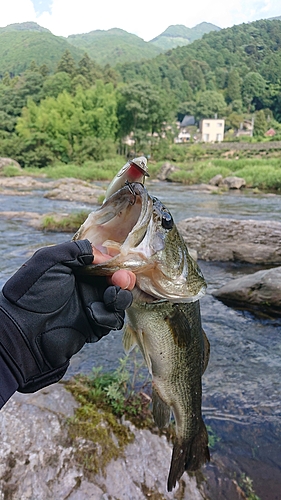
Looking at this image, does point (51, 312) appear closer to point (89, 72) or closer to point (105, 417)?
point (105, 417)

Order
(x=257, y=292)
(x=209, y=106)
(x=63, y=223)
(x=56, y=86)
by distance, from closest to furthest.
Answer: (x=257, y=292), (x=63, y=223), (x=56, y=86), (x=209, y=106)

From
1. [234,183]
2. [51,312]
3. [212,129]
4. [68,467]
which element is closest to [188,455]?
[68,467]

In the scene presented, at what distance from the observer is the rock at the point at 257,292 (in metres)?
6.71

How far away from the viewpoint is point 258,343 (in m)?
5.71

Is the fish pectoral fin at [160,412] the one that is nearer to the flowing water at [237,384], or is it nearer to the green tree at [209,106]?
the flowing water at [237,384]

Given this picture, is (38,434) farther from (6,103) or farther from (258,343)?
(6,103)

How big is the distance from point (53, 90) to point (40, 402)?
81.4 meters

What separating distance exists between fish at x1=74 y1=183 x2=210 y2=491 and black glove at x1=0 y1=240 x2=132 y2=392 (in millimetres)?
128

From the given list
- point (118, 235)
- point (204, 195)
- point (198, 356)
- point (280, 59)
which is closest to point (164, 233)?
point (118, 235)

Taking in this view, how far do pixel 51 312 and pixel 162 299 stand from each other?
588 millimetres

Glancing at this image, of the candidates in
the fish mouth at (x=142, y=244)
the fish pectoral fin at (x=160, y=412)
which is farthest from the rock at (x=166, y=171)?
the fish mouth at (x=142, y=244)

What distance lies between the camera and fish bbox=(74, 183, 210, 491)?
1896 mm

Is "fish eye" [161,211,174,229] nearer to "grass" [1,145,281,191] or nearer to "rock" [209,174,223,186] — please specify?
"grass" [1,145,281,191]

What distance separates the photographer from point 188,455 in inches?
102
